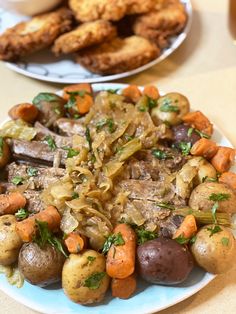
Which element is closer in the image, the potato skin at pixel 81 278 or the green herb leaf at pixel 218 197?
the potato skin at pixel 81 278

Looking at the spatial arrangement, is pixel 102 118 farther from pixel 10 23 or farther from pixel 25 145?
pixel 10 23

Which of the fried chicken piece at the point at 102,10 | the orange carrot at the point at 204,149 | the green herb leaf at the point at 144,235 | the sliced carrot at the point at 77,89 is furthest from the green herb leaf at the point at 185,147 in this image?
the fried chicken piece at the point at 102,10

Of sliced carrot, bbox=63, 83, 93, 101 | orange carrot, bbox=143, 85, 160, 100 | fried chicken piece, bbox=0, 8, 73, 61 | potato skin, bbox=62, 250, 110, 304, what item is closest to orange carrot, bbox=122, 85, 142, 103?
orange carrot, bbox=143, 85, 160, 100

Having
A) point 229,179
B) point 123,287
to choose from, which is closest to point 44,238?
point 123,287

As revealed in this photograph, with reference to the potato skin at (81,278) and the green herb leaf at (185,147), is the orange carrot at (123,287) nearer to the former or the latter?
the potato skin at (81,278)

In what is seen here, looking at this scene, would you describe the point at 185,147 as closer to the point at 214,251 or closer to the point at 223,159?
the point at 223,159
